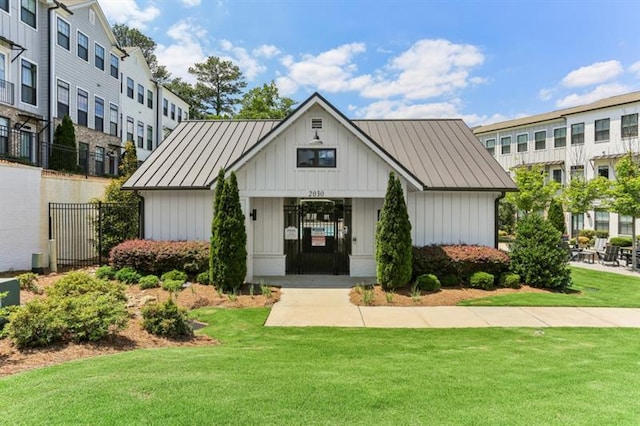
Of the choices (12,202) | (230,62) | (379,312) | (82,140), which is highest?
(230,62)

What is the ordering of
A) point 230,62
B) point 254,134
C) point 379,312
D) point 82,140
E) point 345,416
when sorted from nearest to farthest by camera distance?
1. point 345,416
2. point 379,312
3. point 254,134
4. point 82,140
5. point 230,62

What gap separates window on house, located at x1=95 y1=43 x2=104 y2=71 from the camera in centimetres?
2540

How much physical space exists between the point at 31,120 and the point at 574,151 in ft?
124

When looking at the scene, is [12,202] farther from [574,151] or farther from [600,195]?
[574,151]

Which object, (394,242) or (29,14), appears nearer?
(394,242)

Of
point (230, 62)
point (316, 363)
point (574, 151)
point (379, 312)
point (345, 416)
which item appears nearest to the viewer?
point (345, 416)

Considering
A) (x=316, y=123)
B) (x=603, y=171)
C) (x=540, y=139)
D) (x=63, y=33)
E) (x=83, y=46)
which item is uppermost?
(x=83, y=46)

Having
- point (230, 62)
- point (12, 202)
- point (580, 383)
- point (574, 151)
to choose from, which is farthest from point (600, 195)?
point (230, 62)

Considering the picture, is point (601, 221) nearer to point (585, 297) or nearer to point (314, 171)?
point (585, 297)

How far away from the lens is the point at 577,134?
2992 centimetres

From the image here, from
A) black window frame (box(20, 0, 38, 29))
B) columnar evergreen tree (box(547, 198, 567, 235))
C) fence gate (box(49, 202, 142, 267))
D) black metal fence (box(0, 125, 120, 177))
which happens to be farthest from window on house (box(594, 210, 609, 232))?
black window frame (box(20, 0, 38, 29))

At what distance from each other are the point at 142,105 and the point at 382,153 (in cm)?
2876

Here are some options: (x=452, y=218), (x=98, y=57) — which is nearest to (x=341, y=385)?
(x=452, y=218)

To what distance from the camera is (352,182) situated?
12289mm
